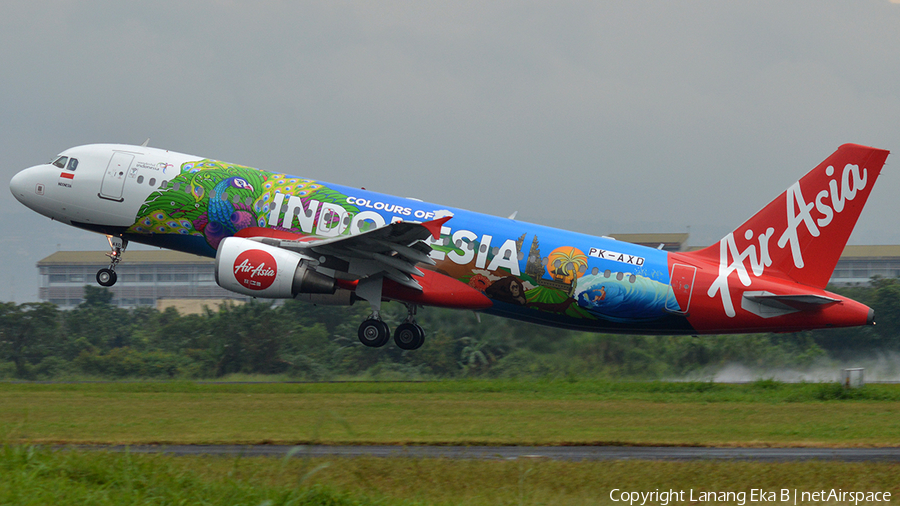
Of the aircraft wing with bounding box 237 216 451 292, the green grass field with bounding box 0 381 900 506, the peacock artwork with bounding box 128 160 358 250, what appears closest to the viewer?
the green grass field with bounding box 0 381 900 506

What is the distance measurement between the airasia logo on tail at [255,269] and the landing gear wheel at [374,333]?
3.46 meters

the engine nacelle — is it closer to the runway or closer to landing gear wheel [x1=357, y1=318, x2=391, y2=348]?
landing gear wheel [x1=357, y1=318, x2=391, y2=348]

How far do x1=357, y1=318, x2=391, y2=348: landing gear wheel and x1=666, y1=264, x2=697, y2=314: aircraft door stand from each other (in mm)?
8585

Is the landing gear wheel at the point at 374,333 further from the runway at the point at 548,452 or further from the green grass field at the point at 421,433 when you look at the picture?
the runway at the point at 548,452

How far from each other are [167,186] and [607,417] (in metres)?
14.8

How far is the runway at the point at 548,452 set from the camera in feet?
49.2

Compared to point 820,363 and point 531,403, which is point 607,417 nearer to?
point 531,403

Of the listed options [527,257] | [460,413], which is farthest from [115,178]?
[460,413]

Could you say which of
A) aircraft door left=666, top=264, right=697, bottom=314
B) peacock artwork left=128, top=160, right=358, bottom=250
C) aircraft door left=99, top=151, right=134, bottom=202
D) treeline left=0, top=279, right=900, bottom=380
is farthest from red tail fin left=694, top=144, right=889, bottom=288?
aircraft door left=99, top=151, right=134, bottom=202

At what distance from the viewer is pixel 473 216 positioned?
83.7 ft

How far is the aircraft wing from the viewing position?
23.4 m

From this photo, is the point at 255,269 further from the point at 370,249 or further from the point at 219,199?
the point at 370,249

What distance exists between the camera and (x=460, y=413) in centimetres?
2172

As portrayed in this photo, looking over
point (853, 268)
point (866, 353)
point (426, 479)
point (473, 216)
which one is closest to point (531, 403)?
point (473, 216)
